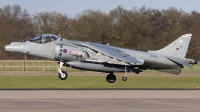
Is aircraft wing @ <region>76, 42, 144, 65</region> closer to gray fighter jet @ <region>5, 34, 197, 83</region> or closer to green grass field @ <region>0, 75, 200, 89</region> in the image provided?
gray fighter jet @ <region>5, 34, 197, 83</region>

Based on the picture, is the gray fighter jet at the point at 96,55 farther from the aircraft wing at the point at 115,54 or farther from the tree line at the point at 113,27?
the tree line at the point at 113,27

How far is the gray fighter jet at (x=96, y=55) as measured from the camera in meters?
29.7

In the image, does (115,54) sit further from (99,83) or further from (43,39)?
(99,83)

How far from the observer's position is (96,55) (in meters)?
30.4

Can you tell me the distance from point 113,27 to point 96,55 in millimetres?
26066

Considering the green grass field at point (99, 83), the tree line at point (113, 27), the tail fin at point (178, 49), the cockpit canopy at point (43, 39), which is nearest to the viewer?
the cockpit canopy at point (43, 39)

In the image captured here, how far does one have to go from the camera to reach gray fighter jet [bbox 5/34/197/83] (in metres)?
29.7

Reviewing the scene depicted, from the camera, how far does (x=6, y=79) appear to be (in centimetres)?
3797
